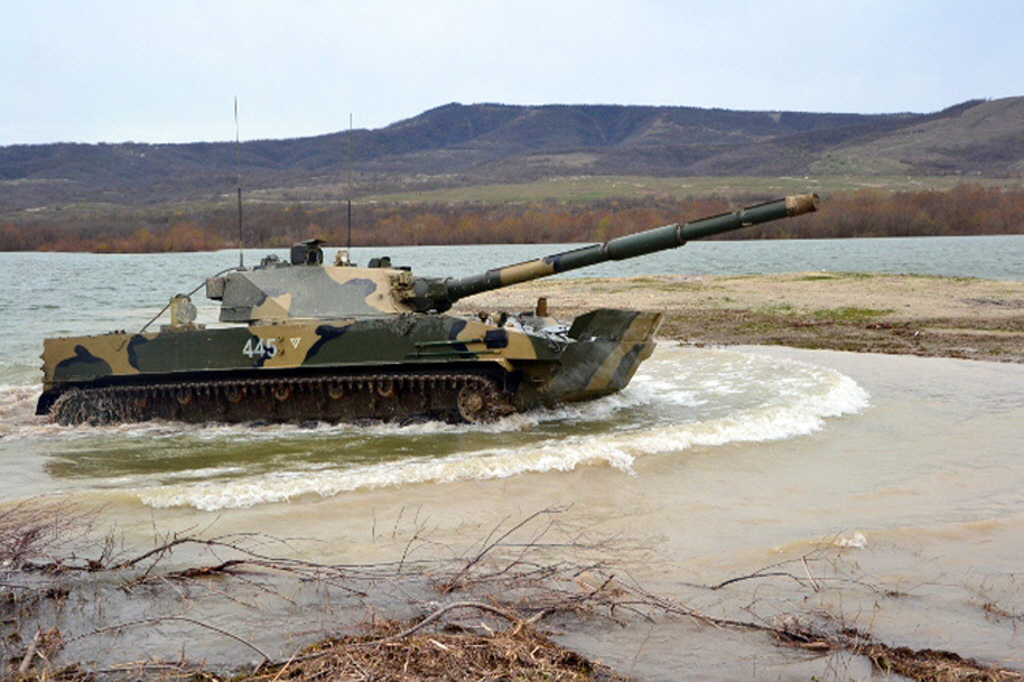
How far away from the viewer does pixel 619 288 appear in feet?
106

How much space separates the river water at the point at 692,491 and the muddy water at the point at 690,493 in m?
0.03

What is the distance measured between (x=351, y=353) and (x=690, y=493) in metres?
4.55

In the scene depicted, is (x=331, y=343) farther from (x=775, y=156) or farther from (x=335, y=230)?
(x=775, y=156)

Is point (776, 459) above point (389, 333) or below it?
below

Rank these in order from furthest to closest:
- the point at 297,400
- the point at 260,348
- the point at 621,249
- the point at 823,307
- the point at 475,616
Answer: the point at 823,307
the point at 297,400
the point at 260,348
the point at 621,249
the point at 475,616

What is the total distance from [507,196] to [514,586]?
119 metres

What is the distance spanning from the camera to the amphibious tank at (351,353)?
12141 millimetres

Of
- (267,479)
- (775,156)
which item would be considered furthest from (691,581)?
(775,156)

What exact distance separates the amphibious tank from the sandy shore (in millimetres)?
7356

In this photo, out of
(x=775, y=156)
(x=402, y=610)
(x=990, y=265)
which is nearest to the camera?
(x=402, y=610)

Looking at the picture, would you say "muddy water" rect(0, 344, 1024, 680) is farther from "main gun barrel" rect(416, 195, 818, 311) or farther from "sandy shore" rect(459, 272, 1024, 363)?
"sandy shore" rect(459, 272, 1024, 363)

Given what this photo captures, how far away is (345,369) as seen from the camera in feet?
40.8

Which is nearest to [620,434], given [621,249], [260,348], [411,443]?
[621,249]

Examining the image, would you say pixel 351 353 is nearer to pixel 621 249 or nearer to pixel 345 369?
pixel 345 369
